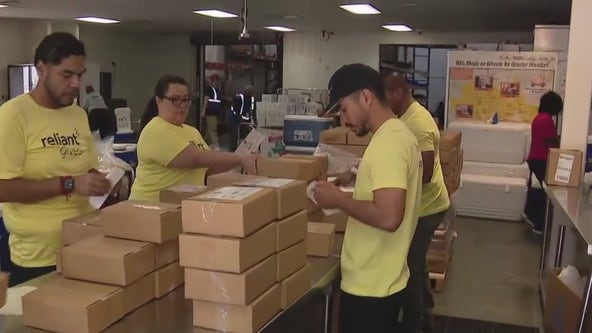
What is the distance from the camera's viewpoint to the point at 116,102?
12.3 m

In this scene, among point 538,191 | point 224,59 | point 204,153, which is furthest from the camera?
point 224,59

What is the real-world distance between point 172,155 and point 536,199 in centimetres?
512

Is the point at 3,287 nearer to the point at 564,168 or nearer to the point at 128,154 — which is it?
the point at 564,168

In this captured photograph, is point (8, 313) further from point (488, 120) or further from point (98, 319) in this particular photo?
point (488, 120)

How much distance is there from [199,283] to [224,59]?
13.4 metres

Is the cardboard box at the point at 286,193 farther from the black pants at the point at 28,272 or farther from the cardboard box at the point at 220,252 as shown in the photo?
the black pants at the point at 28,272

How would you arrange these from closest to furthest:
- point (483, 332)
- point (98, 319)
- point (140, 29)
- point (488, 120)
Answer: point (98, 319) < point (483, 332) < point (488, 120) < point (140, 29)

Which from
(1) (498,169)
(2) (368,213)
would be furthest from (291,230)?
(1) (498,169)

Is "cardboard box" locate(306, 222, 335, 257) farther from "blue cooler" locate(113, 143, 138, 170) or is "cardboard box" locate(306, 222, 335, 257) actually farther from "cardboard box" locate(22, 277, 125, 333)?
"blue cooler" locate(113, 143, 138, 170)

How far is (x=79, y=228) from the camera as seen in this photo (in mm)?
2082

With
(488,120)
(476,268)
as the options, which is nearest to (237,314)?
(476,268)

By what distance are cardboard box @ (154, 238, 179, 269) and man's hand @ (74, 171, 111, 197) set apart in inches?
16.3

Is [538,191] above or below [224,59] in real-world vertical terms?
below

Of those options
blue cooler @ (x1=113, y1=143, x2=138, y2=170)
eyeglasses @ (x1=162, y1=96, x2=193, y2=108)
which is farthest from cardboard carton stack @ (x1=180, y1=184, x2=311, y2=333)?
blue cooler @ (x1=113, y1=143, x2=138, y2=170)
